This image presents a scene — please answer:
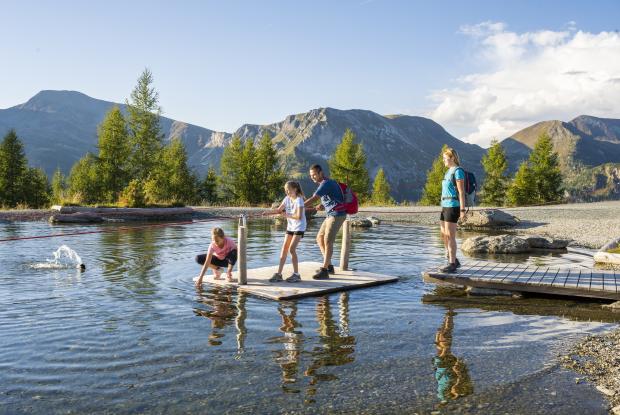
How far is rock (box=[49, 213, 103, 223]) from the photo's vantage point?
31.2 meters

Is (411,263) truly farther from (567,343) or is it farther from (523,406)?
(523,406)

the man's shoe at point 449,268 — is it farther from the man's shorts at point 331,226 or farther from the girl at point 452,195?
the man's shorts at point 331,226

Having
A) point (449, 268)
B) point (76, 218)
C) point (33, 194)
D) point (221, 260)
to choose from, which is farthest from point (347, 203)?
point (33, 194)

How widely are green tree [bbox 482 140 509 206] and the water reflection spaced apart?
2338 inches

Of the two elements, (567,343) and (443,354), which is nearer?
(443,354)

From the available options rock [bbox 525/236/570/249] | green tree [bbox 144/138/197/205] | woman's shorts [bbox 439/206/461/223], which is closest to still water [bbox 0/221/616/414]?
woman's shorts [bbox 439/206/461/223]

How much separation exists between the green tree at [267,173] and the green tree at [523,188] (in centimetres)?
2768

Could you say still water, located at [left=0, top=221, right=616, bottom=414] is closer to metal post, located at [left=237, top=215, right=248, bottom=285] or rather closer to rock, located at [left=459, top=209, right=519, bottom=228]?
metal post, located at [left=237, top=215, right=248, bottom=285]

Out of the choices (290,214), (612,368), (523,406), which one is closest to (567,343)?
(612,368)

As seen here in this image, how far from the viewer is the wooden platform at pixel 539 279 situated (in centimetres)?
1024

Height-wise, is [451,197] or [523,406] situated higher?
[451,197]

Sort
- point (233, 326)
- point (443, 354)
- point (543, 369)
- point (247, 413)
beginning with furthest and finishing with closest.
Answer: point (233, 326) < point (443, 354) < point (543, 369) < point (247, 413)

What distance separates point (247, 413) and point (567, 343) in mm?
5036

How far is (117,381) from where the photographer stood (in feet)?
19.5
